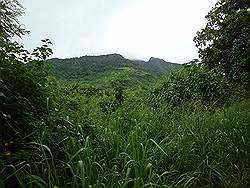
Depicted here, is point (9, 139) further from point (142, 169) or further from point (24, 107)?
point (142, 169)

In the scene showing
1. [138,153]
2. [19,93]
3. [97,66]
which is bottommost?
[138,153]

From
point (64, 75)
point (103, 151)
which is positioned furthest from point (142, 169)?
point (64, 75)

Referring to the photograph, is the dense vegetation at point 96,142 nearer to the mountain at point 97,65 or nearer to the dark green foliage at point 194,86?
the dark green foliage at point 194,86

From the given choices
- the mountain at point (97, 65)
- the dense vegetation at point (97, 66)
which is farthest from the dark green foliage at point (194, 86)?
the mountain at point (97, 65)

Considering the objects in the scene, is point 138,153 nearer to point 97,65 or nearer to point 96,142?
point 96,142

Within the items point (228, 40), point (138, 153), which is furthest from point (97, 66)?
point (138, 153)

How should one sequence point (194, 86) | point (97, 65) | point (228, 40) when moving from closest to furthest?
point (194, 86) < point (228, 40) < point (97, 65)

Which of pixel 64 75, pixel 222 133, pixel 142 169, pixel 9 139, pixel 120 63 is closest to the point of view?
pixel 9 139

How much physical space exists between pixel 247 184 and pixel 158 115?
178 cm

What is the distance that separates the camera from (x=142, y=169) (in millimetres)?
3043

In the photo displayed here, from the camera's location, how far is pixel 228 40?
Result: 11250 mm

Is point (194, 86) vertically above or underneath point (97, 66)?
underneath

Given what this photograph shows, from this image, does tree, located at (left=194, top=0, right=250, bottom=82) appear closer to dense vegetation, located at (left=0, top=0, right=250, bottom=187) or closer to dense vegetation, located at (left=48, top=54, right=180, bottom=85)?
dense vegetation, located at (left=0, top=0, right=250, bottom=187)

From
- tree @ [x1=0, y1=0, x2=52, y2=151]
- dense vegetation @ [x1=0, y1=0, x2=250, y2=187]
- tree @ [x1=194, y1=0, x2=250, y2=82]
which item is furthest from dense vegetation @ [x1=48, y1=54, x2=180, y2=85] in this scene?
tree @ [x1=0, y1=0, x2=52, y2=151]
